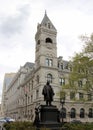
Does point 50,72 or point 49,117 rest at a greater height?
point 50,72

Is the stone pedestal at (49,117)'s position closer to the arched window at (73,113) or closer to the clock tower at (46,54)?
the clock tower at (46,54)

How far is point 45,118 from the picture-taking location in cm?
2119

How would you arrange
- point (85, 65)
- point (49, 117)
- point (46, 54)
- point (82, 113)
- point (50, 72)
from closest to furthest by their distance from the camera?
point (49, 117) → point (85, 65) → point (50, 72) → point (46, 54) → point (82, 113)

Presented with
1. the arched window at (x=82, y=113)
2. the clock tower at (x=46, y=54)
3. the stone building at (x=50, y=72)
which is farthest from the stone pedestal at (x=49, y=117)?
the arched window at (x=82, y=113)

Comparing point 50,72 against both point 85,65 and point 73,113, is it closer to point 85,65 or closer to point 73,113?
point 73,113

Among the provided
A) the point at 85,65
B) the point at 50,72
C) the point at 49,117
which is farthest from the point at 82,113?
the point at 49,117

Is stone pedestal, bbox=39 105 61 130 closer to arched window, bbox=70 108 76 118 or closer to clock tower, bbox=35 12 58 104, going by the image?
clock tower, bbox=35 12 58 104

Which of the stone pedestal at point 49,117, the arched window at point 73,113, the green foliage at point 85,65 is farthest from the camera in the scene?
the arched window at point 73,113

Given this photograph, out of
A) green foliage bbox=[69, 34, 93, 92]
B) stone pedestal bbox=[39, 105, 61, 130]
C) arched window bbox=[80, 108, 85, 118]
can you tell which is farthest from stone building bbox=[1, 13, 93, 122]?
stone pedestal bbox=[39, 105, 61, 130]

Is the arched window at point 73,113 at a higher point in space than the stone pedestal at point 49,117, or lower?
lower

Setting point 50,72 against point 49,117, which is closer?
point 49,117

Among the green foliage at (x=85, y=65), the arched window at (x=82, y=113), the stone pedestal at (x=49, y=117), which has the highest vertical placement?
the green foliage at (x=85, y=65)

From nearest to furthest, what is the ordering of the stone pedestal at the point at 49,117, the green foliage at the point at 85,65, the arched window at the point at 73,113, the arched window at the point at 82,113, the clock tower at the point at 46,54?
the stone pedestal at the point at 49,117, the green foliage at the point at 85,65, the clock tower at the point at 46,54, the arched window at the point at 73,113, the arched window at the point at 82,113

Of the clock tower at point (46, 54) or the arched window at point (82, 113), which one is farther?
the arched window at point (82, 113)
